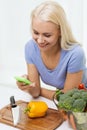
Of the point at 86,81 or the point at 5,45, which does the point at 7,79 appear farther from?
the point at 86,81

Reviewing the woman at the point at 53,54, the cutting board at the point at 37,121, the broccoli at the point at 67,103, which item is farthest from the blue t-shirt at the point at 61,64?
the broccoli at the point at 67,103

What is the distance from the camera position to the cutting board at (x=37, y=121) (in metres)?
1.05

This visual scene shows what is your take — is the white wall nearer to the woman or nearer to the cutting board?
the woman

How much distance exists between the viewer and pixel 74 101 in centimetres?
94

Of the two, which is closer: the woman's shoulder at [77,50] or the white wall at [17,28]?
the woman's shoulder at [77,50]

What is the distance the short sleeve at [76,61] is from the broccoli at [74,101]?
0.30m

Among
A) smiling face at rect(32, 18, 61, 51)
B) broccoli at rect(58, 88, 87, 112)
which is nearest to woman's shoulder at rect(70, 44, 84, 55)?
smiling face at rect(32, 18, 61, 51)

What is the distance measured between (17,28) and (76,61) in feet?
2.60

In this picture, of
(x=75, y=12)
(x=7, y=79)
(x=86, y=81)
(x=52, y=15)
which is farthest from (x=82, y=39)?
(x=7, y=79)

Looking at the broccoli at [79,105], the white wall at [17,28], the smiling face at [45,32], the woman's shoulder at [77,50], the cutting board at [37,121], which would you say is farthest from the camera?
the white wall at [17,28]

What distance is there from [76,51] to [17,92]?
16.7 inches

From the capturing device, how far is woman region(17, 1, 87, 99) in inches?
47.8

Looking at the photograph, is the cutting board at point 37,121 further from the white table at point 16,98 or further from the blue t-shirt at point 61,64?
the blue t-shirt at point 61,64

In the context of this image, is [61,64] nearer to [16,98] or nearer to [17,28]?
[16,98]
